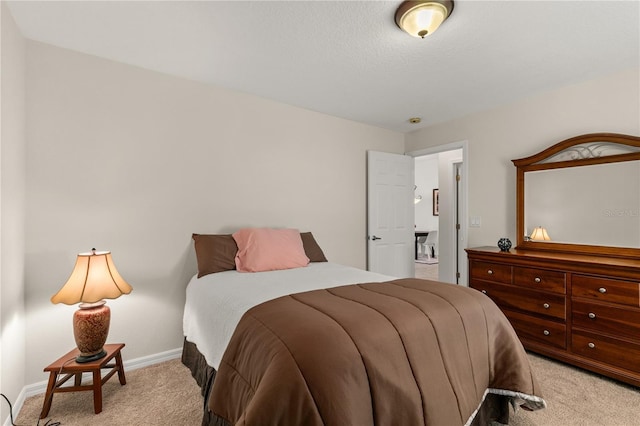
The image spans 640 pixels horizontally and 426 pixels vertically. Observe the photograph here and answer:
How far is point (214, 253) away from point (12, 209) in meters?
1.25

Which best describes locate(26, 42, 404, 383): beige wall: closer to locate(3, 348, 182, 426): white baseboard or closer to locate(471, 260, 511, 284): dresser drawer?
locate(3, 348, 182, 426): white baseboard

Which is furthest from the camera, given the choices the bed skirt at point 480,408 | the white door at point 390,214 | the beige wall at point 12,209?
the white door at point 390,214

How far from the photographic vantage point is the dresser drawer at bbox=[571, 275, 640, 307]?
211cm

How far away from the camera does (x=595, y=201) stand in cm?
267

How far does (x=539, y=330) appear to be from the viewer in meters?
2.56

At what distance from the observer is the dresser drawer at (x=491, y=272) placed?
9.14ft

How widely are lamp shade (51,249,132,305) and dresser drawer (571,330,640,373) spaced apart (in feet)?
11.0

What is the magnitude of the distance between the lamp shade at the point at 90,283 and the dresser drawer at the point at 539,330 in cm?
316

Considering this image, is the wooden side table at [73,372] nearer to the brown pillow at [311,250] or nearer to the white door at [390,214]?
the brown pillow at [311,250]

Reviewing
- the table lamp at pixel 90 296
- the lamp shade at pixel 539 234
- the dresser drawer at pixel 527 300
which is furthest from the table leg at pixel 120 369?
the lamp shade at pixel 539 234

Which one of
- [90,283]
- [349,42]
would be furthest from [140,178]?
[349,42]

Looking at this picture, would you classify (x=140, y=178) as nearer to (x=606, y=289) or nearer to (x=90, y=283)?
(x=90, y=283)

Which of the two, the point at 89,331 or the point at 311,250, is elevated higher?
the point at 311,250

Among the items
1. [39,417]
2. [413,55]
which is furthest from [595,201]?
[39,417]
